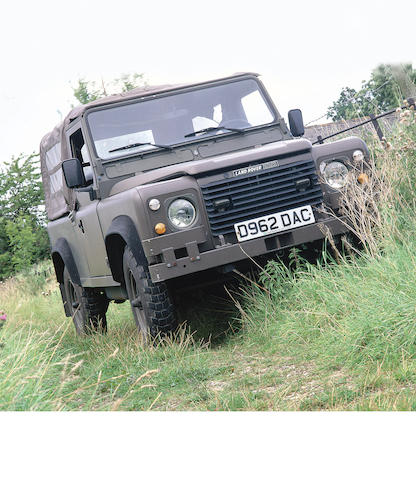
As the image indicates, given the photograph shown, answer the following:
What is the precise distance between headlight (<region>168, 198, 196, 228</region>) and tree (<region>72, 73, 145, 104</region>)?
476cm

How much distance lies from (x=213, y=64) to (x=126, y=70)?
3906 millimetres

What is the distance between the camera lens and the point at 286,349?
15.6 feet

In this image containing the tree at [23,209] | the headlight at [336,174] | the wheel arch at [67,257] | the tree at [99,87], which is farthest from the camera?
the tree at [23,209]

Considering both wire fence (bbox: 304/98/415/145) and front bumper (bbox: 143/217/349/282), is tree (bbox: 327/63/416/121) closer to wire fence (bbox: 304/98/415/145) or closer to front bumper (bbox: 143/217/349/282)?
wire fence (bbox: 304/98/415/145)

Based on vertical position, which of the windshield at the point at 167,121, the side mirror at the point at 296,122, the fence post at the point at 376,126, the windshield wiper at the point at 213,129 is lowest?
the fence post at the point at 376,126

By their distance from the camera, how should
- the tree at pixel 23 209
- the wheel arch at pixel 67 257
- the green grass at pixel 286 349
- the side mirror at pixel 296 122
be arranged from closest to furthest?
the green grass at pixel 286 349
the side mirror at pixel 296 122
the wheel arch at pixel 67 257
the tree at pixel 23 209

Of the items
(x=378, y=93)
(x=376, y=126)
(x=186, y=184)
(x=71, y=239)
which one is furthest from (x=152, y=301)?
(x=378, y=93)

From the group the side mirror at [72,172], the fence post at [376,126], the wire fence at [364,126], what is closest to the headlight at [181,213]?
the side mirror at [72,172]

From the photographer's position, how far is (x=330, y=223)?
527 centimetres

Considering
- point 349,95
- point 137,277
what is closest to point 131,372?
point 137,277

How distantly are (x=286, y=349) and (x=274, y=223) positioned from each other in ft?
2.89

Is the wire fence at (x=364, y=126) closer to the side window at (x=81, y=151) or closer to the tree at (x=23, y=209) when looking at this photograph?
the side window at (x=81, y=151)

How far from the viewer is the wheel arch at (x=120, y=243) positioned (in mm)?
5168

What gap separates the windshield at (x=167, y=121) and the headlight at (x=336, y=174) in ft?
2.89
